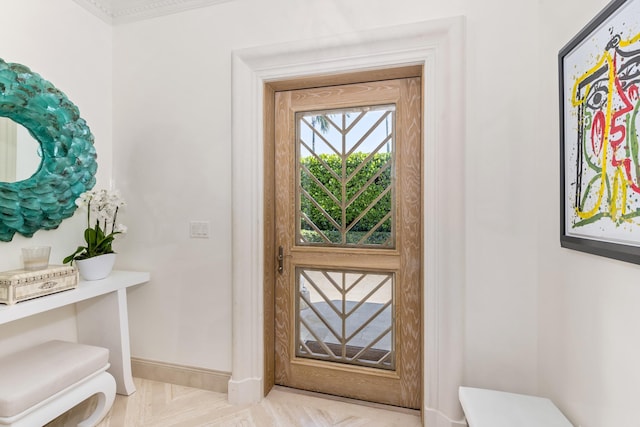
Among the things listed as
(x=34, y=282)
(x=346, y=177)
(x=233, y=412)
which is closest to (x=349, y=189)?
(x=346, y=177)

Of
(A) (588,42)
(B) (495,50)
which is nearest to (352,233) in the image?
(B) (495,50)

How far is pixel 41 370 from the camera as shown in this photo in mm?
1516

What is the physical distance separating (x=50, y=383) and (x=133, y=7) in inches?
90.6

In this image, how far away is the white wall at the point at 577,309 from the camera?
39.0 inches

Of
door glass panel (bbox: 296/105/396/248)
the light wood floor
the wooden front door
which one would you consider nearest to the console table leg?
the light wood floor

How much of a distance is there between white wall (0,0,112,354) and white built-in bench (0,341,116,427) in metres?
0.20

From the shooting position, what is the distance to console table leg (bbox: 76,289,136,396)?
6.66 ft

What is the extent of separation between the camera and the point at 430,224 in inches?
67.5

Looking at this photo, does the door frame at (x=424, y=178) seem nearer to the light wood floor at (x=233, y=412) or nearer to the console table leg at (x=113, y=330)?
the light wood floor at (x=233, y=412)

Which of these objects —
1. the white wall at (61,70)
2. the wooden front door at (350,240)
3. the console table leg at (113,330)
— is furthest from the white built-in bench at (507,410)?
the white wall at (61,70)

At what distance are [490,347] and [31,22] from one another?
3.09 metres

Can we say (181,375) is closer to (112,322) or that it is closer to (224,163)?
(112,322)

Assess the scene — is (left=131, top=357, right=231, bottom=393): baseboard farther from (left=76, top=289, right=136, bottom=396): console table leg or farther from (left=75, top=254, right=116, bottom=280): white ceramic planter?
(left=75, top=254, right=116, bottom=280): white ceramic planter

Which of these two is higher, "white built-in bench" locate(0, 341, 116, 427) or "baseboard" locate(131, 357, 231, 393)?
"white built-in bench" locate(0, 341, 116, 427)
